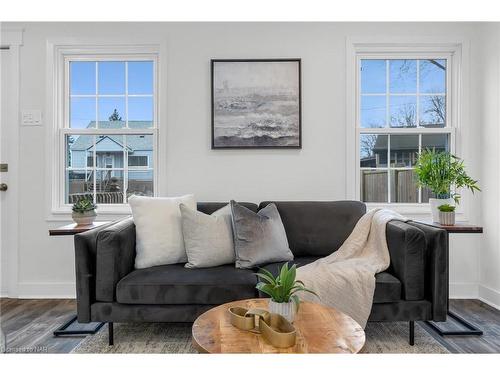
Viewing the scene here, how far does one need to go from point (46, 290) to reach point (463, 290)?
373 centimetres

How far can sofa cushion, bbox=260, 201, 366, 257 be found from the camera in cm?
266

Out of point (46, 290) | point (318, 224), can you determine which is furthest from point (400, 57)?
point (46, 290)

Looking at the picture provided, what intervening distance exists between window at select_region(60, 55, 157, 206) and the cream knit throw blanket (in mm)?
1805

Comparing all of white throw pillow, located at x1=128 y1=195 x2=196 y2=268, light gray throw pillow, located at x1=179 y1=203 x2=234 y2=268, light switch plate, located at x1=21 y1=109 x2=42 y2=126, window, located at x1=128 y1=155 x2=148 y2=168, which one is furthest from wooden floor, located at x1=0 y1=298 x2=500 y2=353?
light switch plate, located at x1=21 y1=109 x2=42 y2=126

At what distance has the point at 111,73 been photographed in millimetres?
3293

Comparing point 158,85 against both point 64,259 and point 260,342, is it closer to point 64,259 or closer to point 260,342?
point 64,259

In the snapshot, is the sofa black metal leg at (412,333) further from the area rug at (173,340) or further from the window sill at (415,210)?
the window sill at (415,210)

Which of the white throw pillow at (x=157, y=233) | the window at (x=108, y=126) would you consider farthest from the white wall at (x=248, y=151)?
the white throw pillow at (x=157, y=233)

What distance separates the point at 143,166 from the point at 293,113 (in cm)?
146

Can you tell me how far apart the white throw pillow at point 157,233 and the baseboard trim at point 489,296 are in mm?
2555

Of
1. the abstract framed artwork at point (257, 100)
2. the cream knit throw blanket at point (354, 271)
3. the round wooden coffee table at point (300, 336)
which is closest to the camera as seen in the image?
the round wooden coffee table at point (300, 336)

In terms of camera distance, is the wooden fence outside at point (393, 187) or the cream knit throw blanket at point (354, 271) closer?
the cream knit throw blanket at point (354, 271)

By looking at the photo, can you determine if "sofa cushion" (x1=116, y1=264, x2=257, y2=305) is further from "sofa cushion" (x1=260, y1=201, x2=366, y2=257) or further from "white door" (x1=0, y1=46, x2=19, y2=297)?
"white door" (x1=0, y1=46, x2=19, y2=297)

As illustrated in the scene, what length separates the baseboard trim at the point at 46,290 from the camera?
10.3 ft
